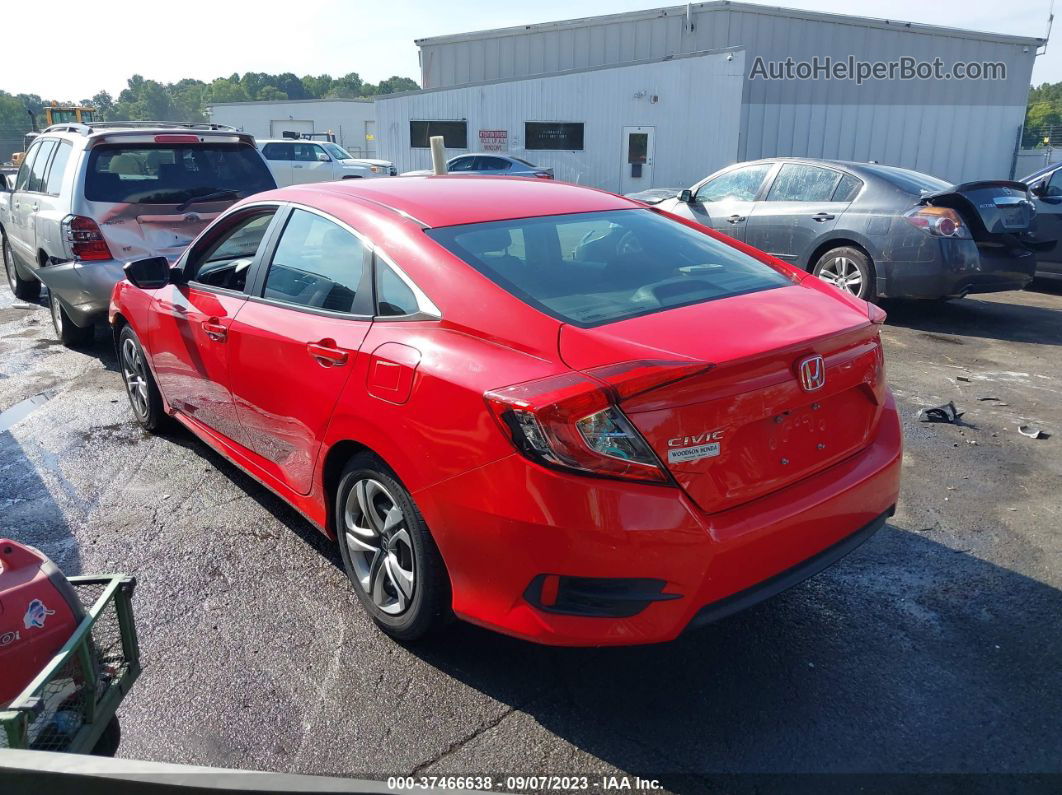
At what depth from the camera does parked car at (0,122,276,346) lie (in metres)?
6.55

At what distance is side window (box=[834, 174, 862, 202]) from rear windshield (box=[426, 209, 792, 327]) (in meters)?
5.19

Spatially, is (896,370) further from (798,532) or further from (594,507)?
(594,507)

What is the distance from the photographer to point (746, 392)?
8.01 feet

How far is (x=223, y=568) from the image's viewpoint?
363 cm

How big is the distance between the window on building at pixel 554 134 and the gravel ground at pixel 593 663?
2152cm

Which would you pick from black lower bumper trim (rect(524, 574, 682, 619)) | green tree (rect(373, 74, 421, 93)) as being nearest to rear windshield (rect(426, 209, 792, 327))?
black lower bumper trim (rect(524, 574, 682, 619))

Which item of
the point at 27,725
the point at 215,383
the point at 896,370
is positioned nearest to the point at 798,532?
the point at 27,725

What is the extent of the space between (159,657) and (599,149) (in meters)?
23.3

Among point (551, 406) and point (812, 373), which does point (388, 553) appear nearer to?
point (551, 406)

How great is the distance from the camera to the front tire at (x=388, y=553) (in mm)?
2732

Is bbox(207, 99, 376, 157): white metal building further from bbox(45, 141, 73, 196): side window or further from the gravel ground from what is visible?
the gravel ground

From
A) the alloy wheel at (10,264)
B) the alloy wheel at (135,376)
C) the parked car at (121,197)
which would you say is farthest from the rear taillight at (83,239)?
the alloy wheel at (10,264)

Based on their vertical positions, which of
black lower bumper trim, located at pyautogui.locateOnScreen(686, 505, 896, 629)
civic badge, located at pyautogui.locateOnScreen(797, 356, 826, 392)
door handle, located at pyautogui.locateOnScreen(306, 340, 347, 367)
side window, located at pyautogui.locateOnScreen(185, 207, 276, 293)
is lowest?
black lower bumper trim, located at pyautogui.locateOnScreen(686, 505, 896, 629)

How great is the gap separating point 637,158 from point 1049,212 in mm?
15949
